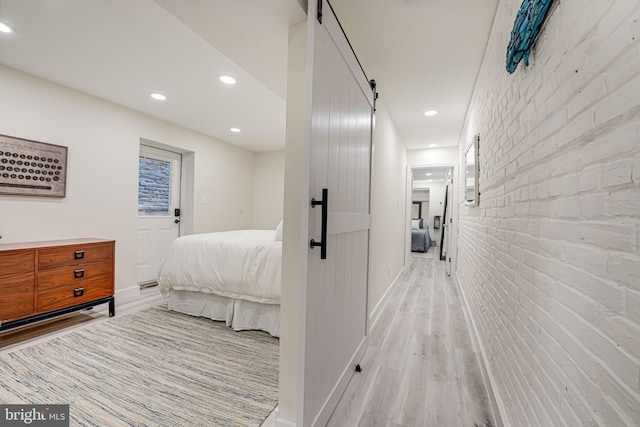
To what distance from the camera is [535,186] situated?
1.00 meters

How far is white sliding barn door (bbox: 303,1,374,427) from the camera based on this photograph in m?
1.19

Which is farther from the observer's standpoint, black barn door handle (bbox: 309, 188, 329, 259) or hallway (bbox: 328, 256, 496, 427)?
hallway (bbox: 328, 256, 496, 427)

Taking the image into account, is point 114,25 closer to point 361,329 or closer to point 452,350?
point 361,329

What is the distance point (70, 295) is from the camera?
2.42 metres

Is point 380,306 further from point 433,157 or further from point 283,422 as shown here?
point 433,157

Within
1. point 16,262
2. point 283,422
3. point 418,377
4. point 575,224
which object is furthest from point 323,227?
point 16,262

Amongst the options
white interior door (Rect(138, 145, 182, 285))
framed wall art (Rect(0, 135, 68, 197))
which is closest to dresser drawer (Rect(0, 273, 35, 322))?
framed wall art (Rect(0, 135, 68, 197))

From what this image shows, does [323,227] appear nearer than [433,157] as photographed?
Yes

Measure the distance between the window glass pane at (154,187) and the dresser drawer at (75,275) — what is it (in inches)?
48.7

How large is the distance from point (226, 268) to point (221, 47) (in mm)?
1782

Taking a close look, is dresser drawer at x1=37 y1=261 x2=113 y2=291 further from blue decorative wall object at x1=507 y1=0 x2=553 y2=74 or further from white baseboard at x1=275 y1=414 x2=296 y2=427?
blue decorative wall object at x1=507 y1=0 x2=553 y2=74

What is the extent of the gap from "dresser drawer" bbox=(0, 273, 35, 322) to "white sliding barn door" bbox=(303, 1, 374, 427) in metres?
2.51

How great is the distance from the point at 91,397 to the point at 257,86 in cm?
273

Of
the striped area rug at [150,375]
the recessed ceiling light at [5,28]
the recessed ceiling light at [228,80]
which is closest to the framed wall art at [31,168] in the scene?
the recessed ceiling light at [5,28]
